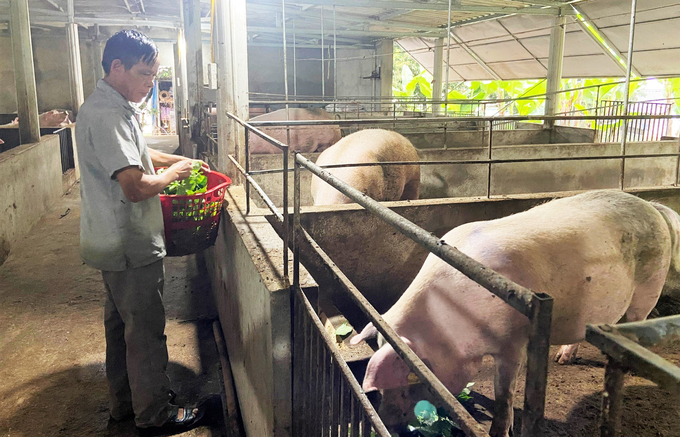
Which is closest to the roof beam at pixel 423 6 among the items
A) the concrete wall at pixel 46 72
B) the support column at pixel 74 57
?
the support column at pixel 74 57

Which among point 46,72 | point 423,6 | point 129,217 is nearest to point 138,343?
point 129,217

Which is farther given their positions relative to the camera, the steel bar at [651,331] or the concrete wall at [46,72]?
the concrete wall at [46,72]

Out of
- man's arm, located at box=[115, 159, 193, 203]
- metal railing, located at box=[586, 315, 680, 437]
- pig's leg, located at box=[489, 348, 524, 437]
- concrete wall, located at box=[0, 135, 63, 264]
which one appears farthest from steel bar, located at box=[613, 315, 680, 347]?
concrete wall, located at box=[0, 135, 63, 264]

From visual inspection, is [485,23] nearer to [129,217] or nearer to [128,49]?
[128,49]

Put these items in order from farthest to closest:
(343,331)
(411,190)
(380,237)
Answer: (411,190) → (380,237) → (343,331)

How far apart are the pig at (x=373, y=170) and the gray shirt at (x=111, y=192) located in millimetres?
2358

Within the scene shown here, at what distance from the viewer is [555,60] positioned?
11547 millimetres

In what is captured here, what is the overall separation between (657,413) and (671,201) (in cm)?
266

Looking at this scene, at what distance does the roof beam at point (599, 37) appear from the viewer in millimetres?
11407

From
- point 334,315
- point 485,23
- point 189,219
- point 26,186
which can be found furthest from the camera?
point 485,23

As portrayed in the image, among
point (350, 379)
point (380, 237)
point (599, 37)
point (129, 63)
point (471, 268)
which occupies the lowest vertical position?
point (380, 237)

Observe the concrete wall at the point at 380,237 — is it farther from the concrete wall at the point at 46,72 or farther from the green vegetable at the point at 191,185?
the concrete wall at the point at 46,72

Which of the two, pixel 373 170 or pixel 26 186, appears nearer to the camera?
pixel 373 170

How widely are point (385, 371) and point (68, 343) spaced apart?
270cm
